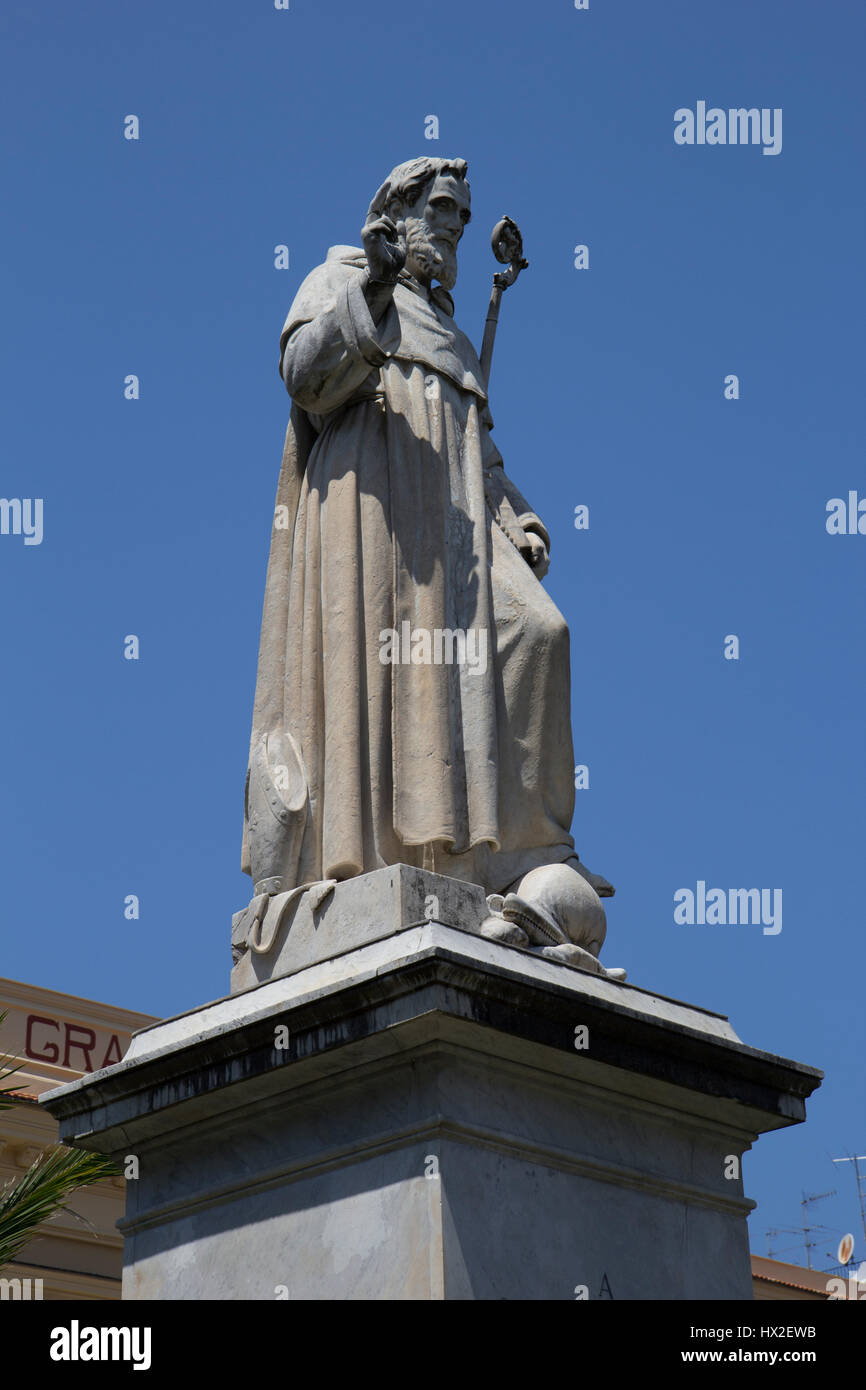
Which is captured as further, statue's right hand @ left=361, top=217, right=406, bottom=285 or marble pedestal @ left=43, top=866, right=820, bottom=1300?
statue's right hand @ left=361, top=217, right=406, bottom=285

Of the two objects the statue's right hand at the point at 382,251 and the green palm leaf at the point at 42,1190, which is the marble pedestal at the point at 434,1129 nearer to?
the green palm leaf at the point at 42,1190

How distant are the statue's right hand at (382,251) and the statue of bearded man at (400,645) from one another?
0.01 metres

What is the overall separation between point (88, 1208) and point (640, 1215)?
15.5m

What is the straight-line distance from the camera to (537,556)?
29.3 feet

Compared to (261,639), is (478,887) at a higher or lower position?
lower

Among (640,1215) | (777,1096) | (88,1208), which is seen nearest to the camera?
(640,1215)

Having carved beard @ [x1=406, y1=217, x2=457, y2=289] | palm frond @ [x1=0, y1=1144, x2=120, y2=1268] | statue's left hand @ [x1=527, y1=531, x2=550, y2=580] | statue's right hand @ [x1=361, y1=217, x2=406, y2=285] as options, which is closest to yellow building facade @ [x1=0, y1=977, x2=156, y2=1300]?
palm frond @ [x1=0, y1=1144, x2=120, y2=1268]

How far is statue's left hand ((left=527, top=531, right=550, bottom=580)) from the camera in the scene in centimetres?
891

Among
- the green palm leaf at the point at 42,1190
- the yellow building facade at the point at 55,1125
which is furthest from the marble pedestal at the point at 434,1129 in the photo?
the yellow building facade at the point at 55,1125

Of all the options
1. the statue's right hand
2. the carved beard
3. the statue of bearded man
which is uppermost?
the carved beard

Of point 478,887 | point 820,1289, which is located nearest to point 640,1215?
point 478,887

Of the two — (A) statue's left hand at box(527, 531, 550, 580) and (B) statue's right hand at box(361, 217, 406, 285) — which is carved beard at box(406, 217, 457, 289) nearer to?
(B) statue's right hand at box(361, 217, 406, 285)

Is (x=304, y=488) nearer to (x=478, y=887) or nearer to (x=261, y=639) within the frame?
(x=261, y=639)

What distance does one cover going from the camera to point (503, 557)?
8.68 m
